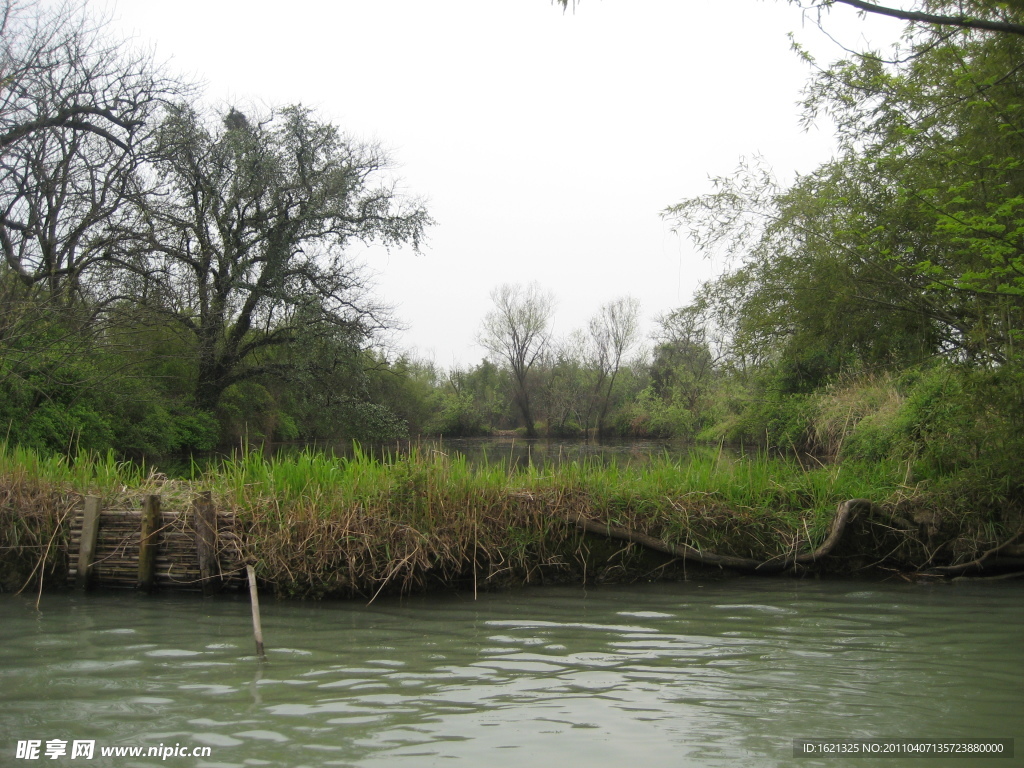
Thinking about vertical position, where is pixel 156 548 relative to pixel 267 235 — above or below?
below

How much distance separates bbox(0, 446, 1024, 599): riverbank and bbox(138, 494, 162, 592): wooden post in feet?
0.84

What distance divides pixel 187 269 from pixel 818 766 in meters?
24.6

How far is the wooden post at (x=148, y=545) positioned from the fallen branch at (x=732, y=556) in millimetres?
3807

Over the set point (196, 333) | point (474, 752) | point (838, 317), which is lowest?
point (474, 752)

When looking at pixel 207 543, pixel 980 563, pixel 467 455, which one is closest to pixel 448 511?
pixel 207 543

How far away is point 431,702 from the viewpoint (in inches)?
157

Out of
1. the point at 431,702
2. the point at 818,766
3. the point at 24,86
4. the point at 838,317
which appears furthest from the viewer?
the point at 24,86

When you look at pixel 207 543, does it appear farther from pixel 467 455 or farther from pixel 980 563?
pixel 467 455

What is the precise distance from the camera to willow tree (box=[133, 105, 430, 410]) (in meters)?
25.1

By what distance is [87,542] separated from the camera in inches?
268

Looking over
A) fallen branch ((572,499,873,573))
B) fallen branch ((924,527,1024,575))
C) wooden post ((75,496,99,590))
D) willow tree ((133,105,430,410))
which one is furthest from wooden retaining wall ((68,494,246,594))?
willow tree ((133,105,430,410))

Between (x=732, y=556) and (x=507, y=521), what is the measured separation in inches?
90.0

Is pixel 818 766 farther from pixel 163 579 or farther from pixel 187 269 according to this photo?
pixel 187 269

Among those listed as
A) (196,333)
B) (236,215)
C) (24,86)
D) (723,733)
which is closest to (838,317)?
(723,733)
